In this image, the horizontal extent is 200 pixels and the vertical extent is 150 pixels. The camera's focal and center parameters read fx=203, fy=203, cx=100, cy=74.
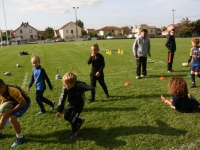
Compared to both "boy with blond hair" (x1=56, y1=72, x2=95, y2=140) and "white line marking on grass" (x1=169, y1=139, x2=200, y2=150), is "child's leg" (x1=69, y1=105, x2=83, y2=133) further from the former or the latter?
"white line marking on grass" (x1=169, y1=139, x2=200, y2=150)

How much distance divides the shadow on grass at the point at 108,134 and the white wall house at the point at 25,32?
361 feet

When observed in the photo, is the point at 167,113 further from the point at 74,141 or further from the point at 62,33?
the point at 62,33

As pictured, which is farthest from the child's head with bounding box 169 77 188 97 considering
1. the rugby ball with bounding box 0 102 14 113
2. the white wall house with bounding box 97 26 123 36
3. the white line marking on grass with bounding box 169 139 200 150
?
the white wall house with bounding box 97 26 123 36

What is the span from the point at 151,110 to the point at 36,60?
323 cm

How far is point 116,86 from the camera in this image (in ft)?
25.6

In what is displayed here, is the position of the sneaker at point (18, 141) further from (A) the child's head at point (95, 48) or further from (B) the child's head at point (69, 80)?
(A) the child's head at point (95, 48)

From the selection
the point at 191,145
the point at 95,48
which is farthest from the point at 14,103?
the point at 191,145

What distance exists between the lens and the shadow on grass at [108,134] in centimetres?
399

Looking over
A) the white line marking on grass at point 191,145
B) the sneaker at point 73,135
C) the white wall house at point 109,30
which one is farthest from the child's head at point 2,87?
the white wall house at point 109,30

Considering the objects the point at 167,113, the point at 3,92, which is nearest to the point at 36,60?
the point at 3,92

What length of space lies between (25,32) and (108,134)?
11153 centimetres

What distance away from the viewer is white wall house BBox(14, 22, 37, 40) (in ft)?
342

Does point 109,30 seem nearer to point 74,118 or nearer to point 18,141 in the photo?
point 74,118

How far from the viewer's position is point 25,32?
106000 mm
